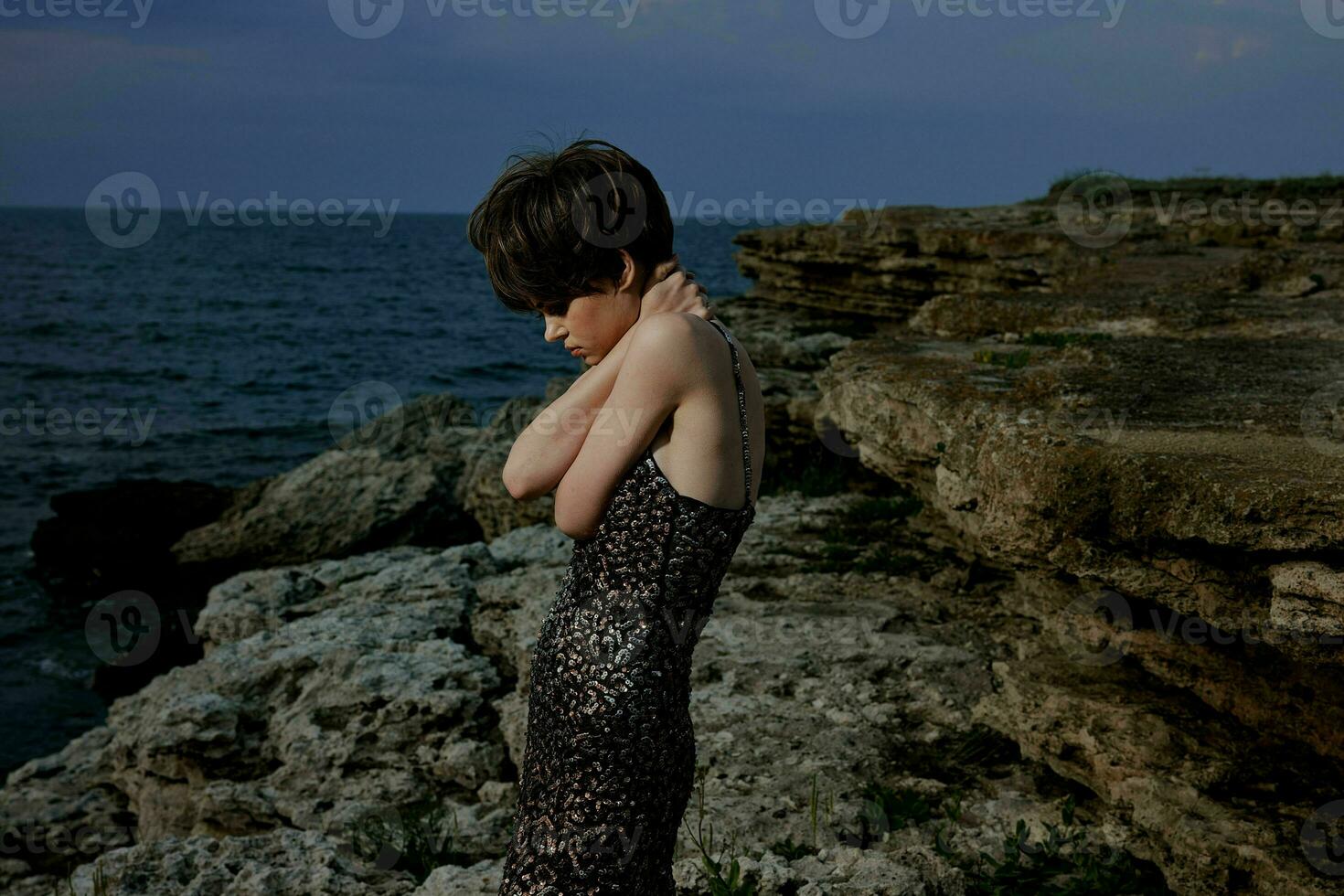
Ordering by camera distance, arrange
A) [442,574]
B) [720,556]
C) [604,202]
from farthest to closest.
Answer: [442,574] → [720,556] → [604,202]

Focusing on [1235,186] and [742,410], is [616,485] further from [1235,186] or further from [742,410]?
[1235,186]

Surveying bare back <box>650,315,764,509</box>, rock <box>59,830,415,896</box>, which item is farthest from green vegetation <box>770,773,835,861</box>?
bare back <box>650,315,764,509</box>

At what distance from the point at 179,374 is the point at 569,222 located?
35.5 m

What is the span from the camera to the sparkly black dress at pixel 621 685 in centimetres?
281

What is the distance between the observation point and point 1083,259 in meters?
Answer: 9.95

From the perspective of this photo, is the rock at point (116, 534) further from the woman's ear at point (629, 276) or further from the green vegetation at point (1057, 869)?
the woman's ear at point (629, 276)

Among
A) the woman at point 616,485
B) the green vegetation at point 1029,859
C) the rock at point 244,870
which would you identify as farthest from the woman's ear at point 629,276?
the rock at point 244,870

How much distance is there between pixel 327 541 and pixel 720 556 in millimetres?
12808

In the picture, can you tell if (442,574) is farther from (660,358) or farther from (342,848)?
(660,358)

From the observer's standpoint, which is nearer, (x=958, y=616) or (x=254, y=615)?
(x=958, y=616)

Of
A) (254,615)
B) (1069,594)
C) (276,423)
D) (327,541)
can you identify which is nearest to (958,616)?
(1069,594)

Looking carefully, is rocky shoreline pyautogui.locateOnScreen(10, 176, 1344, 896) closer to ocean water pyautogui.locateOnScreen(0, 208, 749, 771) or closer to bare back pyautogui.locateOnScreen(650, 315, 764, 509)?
bare back pyautogui.locateOnScreen(650, 315, 764, 509)

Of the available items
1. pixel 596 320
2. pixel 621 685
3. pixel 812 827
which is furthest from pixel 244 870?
pixel 596 320

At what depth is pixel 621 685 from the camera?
281 cm
